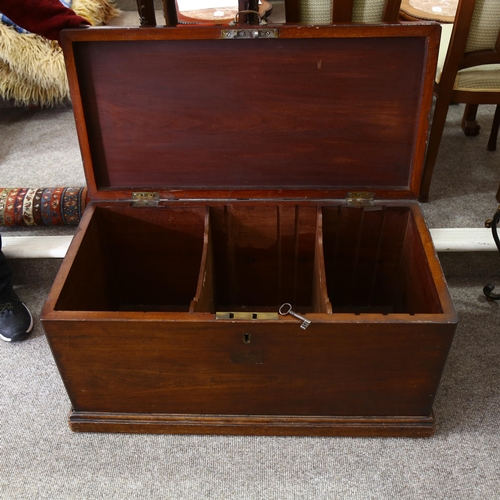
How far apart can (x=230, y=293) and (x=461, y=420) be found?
650 mm

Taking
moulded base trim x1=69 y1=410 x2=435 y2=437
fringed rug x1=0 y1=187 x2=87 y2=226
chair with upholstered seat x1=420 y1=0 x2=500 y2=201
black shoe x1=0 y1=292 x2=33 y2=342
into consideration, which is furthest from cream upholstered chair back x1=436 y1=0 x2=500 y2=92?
black shoe x1=0 y1=292 x2=33 y2=342

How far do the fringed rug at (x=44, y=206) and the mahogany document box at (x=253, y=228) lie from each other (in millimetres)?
397

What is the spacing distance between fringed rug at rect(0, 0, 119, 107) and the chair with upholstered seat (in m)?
1.49

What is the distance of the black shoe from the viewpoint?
1.50m

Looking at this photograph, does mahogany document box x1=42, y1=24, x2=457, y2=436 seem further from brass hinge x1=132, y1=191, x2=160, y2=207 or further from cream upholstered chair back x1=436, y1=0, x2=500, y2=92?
cream upholstered chair back x1=436, y1=0, x2=500, y2=92

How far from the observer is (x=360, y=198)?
4.24 feet

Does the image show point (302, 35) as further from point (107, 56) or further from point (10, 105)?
point (10, 105)

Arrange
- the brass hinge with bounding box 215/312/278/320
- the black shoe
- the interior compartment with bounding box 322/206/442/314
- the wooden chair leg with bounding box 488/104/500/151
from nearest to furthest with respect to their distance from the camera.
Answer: the brass hinge with bounding box 215/312/278/320, the interior compartment with bounding box 322/206/442/314, the black shoe, the wooden chair leg with bounding box 488/104/500/151

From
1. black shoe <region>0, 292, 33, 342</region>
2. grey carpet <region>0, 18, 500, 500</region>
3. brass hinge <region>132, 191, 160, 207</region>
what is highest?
brass hinge <region>132, 191, 160, 207</region>

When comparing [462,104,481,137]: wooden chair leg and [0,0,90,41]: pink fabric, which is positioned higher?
[0,0,90,41]: pink fabric

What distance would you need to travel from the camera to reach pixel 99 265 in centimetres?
136

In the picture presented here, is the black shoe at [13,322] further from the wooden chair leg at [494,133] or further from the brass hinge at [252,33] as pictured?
the wooden chair leg at [494,133]

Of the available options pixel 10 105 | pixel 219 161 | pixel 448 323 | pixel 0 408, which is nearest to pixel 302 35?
pixel 219 161

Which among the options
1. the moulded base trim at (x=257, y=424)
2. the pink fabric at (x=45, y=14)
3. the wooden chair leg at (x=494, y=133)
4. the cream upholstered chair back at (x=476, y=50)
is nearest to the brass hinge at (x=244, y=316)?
the moulded base trim at (x=257, y=424)
